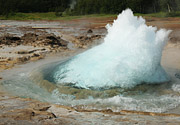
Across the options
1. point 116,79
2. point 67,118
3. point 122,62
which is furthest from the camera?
point 122,62

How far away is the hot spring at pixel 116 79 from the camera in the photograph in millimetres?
3957

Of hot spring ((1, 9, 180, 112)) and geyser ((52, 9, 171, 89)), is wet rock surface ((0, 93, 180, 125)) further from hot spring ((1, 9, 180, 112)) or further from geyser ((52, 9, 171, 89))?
geyser ((52, 9, 171, 89))

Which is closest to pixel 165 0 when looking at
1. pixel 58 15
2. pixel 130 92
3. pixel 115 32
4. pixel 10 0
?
pixel 115 32

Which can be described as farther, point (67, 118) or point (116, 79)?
point (116, 79)

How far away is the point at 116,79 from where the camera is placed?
4.43 m

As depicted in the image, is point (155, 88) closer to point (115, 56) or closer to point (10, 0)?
point (115, 56)

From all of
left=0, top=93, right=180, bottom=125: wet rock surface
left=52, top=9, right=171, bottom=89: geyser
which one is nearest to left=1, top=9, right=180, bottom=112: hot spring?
left=52, top=9, right=171, bottom=89: geyser

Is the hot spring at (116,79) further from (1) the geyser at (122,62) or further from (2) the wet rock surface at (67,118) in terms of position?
(2) the wet rock surface at (67,118)

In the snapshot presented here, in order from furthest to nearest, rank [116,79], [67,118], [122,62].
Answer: [122,62] < [116,79] < [67,118]

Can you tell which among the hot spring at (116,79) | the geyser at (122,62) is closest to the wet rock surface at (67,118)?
the hot spring at (116,79)

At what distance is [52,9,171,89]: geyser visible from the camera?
175 inches

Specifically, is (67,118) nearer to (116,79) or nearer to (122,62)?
(116,79)

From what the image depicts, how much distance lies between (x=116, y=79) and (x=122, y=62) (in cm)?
34

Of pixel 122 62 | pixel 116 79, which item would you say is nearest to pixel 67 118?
pixel 116 79
